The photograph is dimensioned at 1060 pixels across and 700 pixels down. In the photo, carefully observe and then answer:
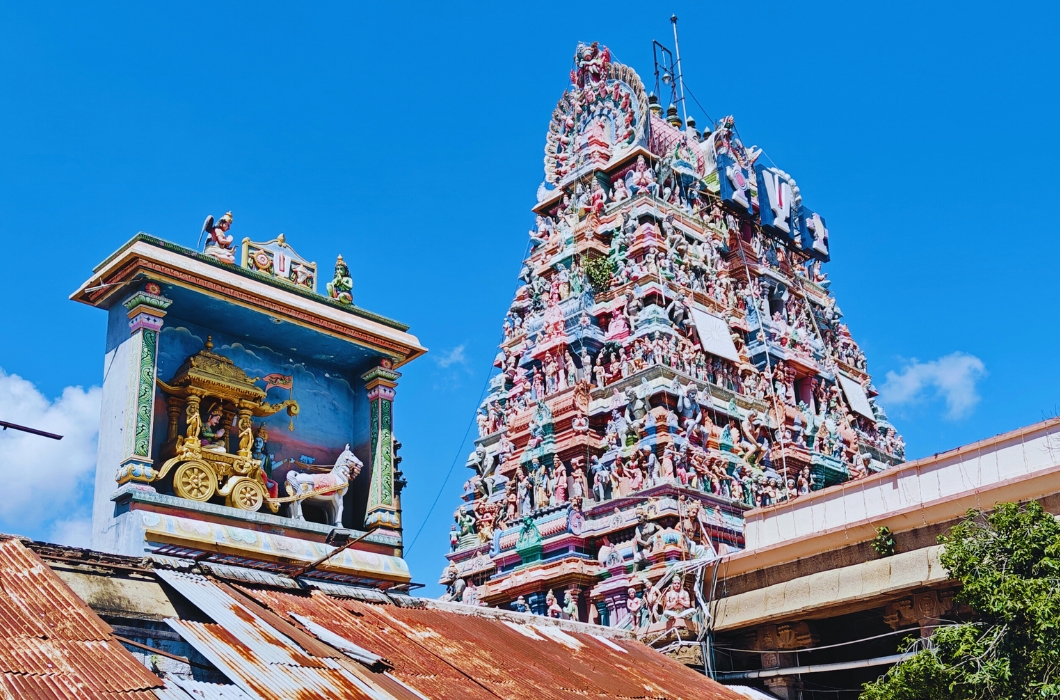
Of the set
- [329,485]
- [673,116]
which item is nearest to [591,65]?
[673,116]

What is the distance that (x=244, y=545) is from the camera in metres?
14.7

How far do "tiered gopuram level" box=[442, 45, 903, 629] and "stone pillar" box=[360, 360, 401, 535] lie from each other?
8.90 metres

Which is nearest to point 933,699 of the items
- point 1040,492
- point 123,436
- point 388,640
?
point 1040,492

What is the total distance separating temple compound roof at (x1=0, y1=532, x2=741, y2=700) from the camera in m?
9.31

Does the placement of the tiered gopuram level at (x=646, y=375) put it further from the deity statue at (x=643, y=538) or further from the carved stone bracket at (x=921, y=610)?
the carved stone bracket at (x=921, y=610)

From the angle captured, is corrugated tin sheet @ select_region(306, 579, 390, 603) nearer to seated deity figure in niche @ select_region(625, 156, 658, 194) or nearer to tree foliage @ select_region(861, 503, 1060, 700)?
tree foliage @ select_region(861, 503, 1060, 700)

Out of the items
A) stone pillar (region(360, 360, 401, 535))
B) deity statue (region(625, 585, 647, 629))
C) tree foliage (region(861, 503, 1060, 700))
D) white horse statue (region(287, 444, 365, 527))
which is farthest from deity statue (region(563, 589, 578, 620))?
tree foliage (region(861, 503, 1060, 700))

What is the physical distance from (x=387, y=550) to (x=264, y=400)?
9.34 ft

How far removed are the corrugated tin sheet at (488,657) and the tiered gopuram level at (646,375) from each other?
24.9 feet

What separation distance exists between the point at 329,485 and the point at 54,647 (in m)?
6.92

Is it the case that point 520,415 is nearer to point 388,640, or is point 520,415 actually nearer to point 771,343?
point 771,343

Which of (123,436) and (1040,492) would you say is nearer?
(123,436)

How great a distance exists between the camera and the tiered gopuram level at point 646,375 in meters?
29.5

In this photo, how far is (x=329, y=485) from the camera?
16.1 m
